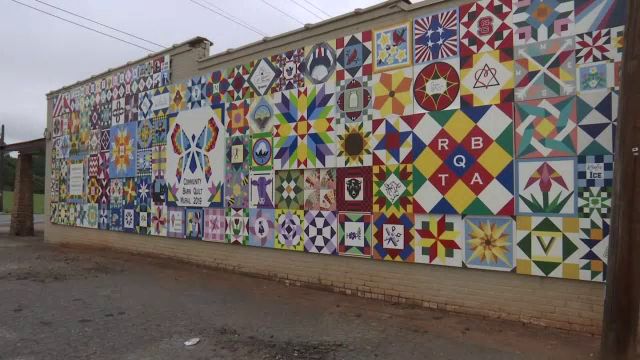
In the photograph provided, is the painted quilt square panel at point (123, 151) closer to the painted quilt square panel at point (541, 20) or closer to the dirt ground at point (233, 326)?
the dirt ground at point (233, 326)

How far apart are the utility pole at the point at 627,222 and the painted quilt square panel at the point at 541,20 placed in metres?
1.47

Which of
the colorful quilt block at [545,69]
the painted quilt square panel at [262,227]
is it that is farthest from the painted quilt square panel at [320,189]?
the colorful quilt block at [545,69]

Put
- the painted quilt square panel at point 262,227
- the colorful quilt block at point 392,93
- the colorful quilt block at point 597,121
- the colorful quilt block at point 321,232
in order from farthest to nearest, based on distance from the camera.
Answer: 1. the painted quilt square panel at point 262,227
2. the colorful quilt block at point 321,232
3. the colorful quilt block at point 392,93
4. the colorful quilt block at point 597,121

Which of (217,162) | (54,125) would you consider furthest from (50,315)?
(54,125)

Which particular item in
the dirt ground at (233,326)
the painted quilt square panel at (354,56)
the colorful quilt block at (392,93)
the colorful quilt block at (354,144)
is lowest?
the dirt ground at (233,326)

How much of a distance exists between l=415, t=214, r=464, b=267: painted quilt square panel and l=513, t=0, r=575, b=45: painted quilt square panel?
2636mm

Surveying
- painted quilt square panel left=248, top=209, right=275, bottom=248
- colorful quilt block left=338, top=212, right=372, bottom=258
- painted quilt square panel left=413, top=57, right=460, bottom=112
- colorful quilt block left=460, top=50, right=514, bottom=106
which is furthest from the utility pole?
painted quilt square panel left=248, top=209, right=275, bottom=248

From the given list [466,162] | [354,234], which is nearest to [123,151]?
[354,234]

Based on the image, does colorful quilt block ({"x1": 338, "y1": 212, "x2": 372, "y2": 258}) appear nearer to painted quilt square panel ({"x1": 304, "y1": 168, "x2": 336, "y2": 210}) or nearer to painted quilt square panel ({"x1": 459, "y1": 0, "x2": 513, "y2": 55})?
painted quilt square panel ({"x1": 304, "y1": 168, "x2": 336, "y2": 210})

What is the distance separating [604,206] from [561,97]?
146 centimetres

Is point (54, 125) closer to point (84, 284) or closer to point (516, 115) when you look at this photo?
point (84, 284)

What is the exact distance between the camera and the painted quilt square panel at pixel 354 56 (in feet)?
25.1

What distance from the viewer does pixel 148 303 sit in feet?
23.7

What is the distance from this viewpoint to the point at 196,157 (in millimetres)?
10359
